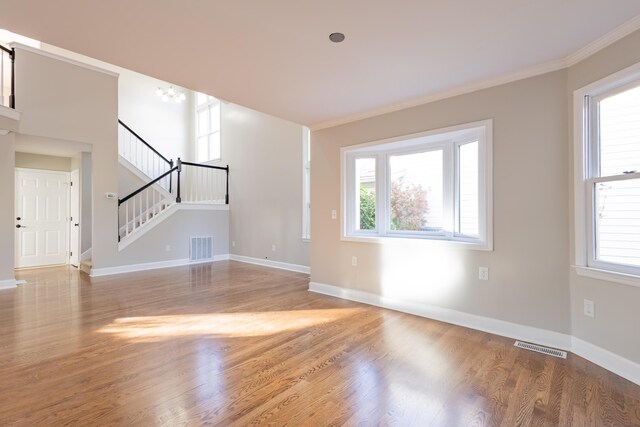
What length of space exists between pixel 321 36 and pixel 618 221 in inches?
103

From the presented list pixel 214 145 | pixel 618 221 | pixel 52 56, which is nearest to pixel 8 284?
pixel 52 56

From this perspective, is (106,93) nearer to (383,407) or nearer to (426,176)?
(426,176)

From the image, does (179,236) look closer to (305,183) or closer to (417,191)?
(305,183)

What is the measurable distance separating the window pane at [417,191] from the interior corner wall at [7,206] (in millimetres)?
5813

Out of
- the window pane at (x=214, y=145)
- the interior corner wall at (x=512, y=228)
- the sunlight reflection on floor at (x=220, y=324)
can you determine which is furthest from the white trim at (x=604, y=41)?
the window pane at (x=214, y=145)

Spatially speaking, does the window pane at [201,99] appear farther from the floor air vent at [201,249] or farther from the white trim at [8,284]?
the white trim at [8,284]

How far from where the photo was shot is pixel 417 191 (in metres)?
3.93

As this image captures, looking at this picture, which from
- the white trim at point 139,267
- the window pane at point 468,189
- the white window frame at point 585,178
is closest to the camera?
the white window frame at point 585,178

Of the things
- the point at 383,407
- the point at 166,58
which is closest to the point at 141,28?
the point at 166,58

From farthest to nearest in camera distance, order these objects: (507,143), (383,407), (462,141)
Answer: (462,141) < (507,143) < (383,407)

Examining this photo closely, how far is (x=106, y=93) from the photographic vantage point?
589 centimetres

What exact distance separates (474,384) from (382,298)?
182 cm

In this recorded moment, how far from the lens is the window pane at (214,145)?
8.76m

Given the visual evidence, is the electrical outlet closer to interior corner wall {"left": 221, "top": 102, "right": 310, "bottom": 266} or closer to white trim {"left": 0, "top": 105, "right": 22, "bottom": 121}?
interior corner wall {"left": 221, "top": 102, "right": 310, "bottom": 266}
